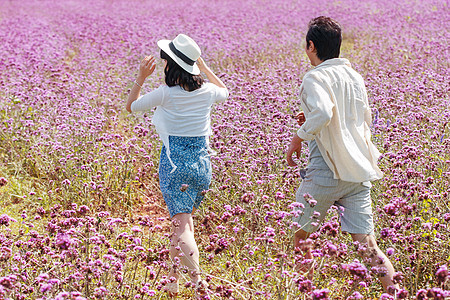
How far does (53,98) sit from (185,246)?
3.86 meters

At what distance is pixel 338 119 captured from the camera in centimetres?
290

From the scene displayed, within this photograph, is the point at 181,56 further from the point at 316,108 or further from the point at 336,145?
the point at 336,145

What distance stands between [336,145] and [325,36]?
0.60m

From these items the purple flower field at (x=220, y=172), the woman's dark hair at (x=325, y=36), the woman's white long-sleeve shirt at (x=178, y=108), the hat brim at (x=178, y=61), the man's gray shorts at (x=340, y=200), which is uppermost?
the woman's dark hair at (x=325, y=36)

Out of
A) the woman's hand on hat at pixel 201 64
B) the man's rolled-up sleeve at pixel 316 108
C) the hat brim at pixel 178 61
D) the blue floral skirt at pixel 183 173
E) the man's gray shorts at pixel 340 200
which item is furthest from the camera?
the woman's hand on hat at pixel 201 64

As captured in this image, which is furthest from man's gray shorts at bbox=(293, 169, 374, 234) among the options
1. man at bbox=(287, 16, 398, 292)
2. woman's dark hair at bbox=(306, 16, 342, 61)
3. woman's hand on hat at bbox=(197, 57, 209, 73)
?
woman's hand on hat at bbox=(197, 57, 209, 73)

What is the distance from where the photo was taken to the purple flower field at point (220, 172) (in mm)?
2891

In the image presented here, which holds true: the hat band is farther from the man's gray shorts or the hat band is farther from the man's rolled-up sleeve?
the man's gray shorts

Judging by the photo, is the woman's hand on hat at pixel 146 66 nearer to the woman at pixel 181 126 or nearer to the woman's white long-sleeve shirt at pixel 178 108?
the woman at pixel 181 126

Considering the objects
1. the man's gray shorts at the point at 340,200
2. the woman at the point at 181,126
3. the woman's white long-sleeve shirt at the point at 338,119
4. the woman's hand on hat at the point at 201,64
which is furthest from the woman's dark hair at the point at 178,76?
the man's gray shorts at the point at 340,200

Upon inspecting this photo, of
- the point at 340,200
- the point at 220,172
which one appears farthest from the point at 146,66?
the point at 340,200

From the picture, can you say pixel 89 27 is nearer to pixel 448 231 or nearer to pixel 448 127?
pixel 448 127

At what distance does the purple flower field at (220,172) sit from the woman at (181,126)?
0.59ft

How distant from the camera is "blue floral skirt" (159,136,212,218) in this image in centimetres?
344
